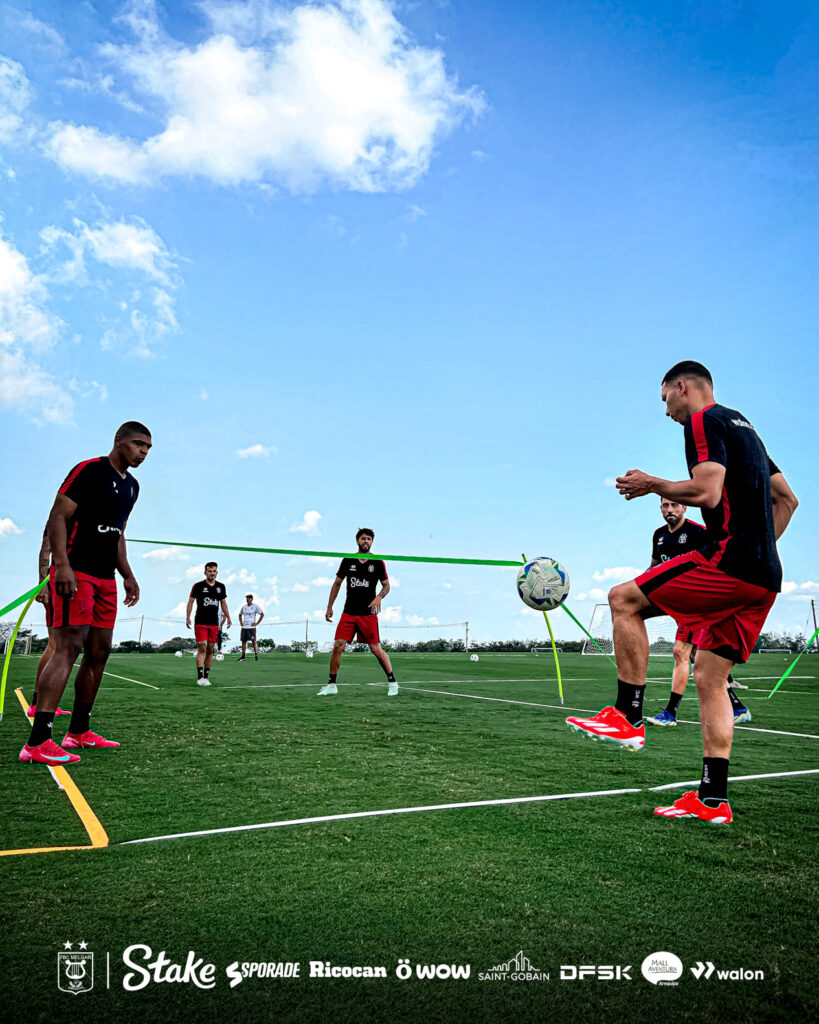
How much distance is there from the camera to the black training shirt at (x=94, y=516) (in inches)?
201

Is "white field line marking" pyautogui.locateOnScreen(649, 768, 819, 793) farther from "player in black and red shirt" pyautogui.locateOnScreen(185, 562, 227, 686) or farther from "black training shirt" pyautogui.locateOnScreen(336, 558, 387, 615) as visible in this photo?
"player in black and red shirt" pyautogui.locateOnScreen(185, 562, 227, 686)

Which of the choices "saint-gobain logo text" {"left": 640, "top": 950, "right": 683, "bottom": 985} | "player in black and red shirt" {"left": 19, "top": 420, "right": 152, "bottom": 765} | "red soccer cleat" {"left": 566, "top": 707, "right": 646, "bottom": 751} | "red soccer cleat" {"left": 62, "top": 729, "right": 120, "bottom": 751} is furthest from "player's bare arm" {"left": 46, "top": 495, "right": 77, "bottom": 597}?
"saint-gobain logo text" {"left": 640, "top": 950, "right": 683, "bottom": 985}

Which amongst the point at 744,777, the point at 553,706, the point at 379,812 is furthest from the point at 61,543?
the point at 553,706

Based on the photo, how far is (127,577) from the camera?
5.76 meters

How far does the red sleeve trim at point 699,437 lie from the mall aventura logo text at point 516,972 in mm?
2379

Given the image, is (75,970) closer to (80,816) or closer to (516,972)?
(516,972)

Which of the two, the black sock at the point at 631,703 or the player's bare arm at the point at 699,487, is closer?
the player's bare arm at the point at 699,487

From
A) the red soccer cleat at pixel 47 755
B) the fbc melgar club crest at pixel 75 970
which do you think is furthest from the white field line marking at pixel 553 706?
the fbc melgar club crest at pixel 75 970

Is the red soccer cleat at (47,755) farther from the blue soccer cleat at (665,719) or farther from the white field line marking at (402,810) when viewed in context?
the blue soccer cleat at (665,719)

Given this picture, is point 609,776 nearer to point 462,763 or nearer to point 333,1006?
point 462,763

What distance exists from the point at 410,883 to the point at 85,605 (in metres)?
3.49

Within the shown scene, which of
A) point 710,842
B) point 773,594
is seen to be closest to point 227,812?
point 710,842

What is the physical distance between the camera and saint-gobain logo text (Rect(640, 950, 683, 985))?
1.92 meters

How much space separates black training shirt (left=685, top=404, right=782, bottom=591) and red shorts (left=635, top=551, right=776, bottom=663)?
0.06 meters
